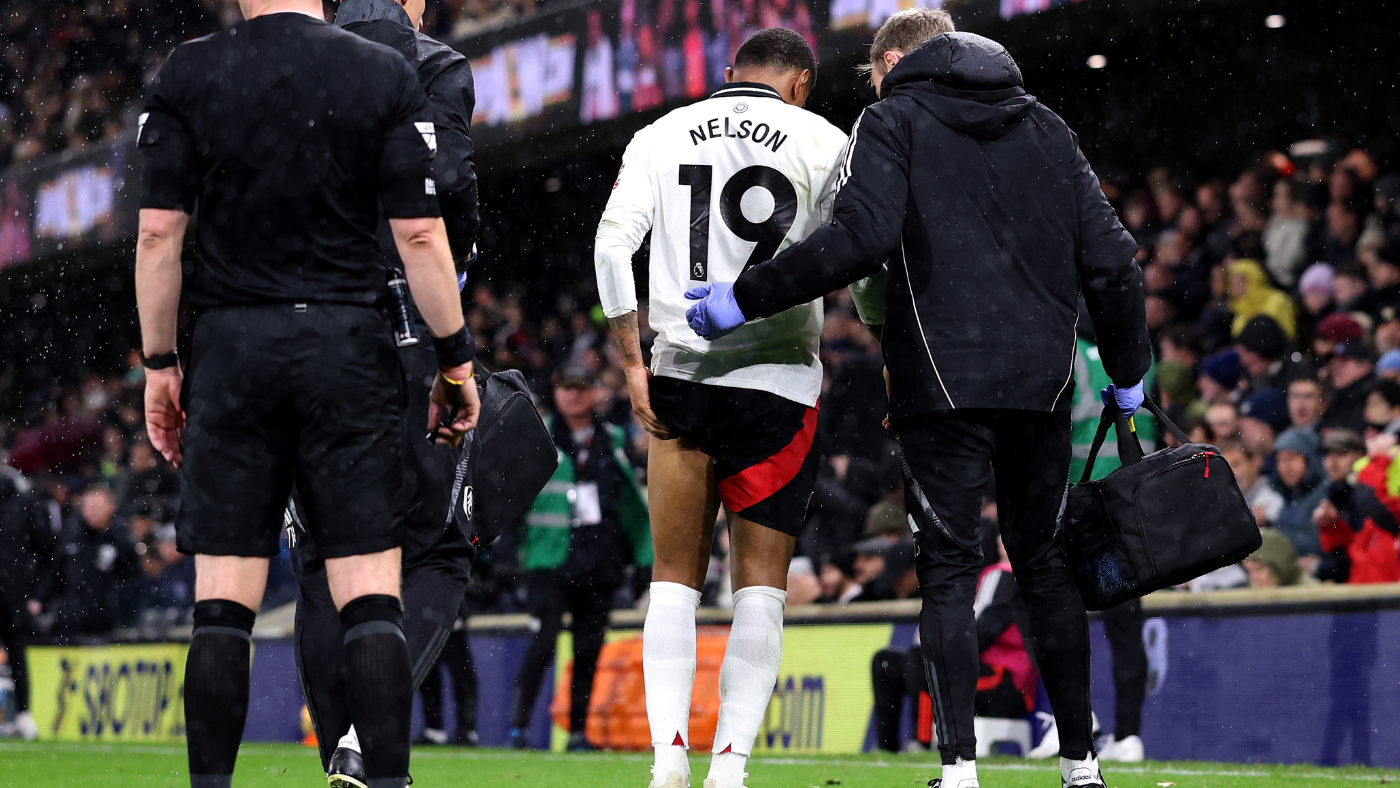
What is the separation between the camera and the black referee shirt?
10.1ft

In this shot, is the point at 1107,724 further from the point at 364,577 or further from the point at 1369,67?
the point at 1369,67

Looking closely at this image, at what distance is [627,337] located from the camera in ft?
13.7

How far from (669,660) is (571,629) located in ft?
18.7

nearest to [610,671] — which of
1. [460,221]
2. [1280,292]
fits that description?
[1280,292]

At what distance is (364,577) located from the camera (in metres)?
3.09

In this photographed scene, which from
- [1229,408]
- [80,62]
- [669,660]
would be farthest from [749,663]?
[80,62]

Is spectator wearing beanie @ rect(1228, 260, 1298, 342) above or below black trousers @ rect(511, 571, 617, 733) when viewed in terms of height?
above

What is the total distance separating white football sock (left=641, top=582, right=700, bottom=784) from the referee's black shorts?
1196 mm

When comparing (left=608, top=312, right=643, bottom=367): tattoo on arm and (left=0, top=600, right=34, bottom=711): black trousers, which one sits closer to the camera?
(left=608, top=312, right=643, bottom=367): tattoo on arm

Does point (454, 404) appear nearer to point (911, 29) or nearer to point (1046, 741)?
point (911, 29)

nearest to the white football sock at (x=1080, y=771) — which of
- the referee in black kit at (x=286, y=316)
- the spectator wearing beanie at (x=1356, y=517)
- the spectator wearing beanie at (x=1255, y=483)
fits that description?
the referee in black kit at (x=286, y=316)

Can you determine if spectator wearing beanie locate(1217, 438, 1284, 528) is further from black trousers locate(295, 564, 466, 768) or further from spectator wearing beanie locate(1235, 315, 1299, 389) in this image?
black trousers locate(295, 564, 466, 768)

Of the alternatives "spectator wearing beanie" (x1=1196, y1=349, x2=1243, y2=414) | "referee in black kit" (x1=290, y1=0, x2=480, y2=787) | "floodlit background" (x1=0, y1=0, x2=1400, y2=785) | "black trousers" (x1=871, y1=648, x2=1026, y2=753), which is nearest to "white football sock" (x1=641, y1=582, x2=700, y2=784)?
"referee in black kit" (x1=290, y1=0, x2=480, y2=787)

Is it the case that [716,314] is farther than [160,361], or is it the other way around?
[716,314]
